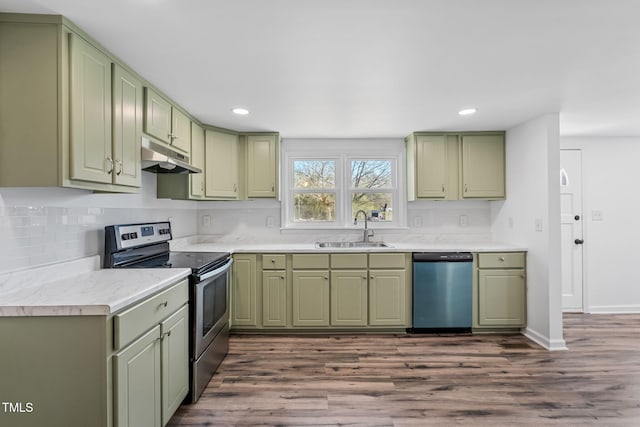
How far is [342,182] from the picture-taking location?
3939mm

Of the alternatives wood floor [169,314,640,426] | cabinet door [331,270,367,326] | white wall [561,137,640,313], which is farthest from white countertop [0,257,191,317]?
white wall [561,137,640,313]

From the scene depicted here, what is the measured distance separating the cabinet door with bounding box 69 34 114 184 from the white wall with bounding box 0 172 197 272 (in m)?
0.34

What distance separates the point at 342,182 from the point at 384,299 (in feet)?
4.85

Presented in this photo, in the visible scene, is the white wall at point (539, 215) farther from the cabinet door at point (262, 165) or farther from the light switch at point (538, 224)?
the cabinet door at point (262, 165)

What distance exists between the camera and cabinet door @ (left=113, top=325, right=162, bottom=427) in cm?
133

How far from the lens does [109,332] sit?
4.25 feet

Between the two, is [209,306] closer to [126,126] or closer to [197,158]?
[126,126]

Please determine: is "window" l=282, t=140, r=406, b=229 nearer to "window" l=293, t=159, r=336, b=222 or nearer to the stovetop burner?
"window" l=293, t=159, r=336, b=222

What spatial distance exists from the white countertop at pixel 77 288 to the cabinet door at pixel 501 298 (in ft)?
9.26

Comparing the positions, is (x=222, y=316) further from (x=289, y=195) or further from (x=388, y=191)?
(x=388, y=191)

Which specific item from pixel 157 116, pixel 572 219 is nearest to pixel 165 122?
pixel 157 116

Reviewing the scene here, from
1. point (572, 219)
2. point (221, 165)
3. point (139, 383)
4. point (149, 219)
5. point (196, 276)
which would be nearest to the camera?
point (139, 383)

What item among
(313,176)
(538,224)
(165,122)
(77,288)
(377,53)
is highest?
(377,53)

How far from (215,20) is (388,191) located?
2.85m
